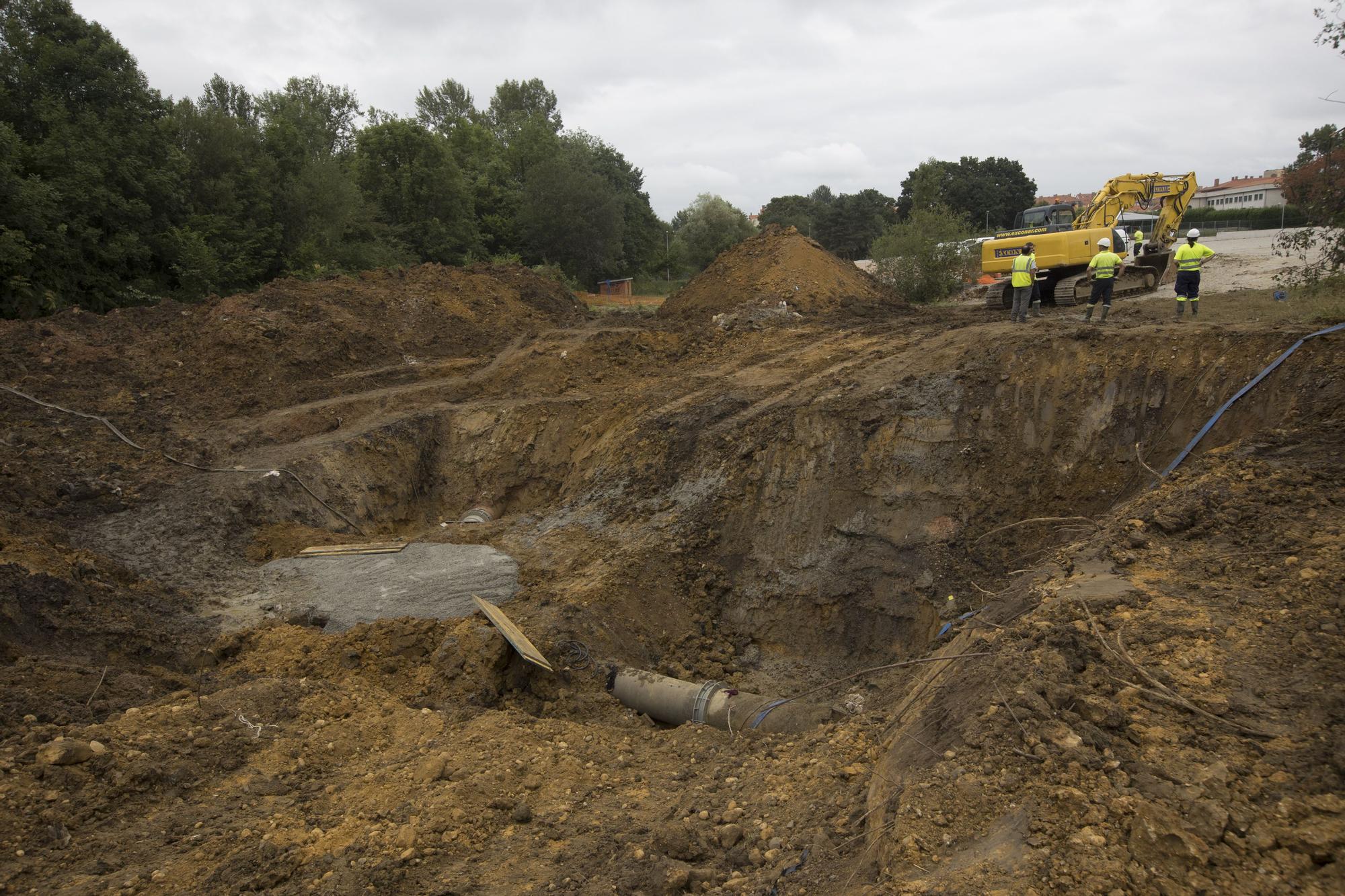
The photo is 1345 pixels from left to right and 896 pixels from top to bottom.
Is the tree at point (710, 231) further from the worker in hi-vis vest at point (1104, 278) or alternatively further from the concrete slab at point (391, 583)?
the concrete slab at point (391, 583)

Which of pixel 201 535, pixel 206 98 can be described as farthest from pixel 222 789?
pixel 206 98

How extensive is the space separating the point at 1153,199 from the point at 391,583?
61.2 feet

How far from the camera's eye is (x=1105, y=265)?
12.6m

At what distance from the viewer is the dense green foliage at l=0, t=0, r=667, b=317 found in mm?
19969

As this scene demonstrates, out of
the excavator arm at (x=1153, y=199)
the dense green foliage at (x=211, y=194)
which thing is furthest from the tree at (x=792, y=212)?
the excavator arm at (x=1153, y=199)

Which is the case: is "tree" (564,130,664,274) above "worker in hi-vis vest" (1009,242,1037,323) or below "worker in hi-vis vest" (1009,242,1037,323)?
above

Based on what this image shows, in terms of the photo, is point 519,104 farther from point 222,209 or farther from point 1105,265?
point 1105,265

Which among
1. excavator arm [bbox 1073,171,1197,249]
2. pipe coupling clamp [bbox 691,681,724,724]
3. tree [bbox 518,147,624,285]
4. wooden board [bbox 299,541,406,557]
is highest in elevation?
tree [bbox 518,147,624,285]

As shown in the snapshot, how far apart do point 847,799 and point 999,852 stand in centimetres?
122

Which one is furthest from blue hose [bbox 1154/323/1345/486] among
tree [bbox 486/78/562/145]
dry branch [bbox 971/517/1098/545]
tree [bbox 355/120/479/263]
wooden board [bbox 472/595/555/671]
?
tree [bbox 486/78/562/145]

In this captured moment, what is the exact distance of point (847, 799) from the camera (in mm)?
4711

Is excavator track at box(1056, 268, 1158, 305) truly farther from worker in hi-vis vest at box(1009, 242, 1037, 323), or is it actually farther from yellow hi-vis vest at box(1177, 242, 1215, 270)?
yellow hi-vis vest at box(1177, 242, 1215, 270)

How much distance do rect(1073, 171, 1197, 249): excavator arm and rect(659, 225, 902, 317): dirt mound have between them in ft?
16.7

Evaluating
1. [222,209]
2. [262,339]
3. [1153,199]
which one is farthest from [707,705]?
[222,209]
